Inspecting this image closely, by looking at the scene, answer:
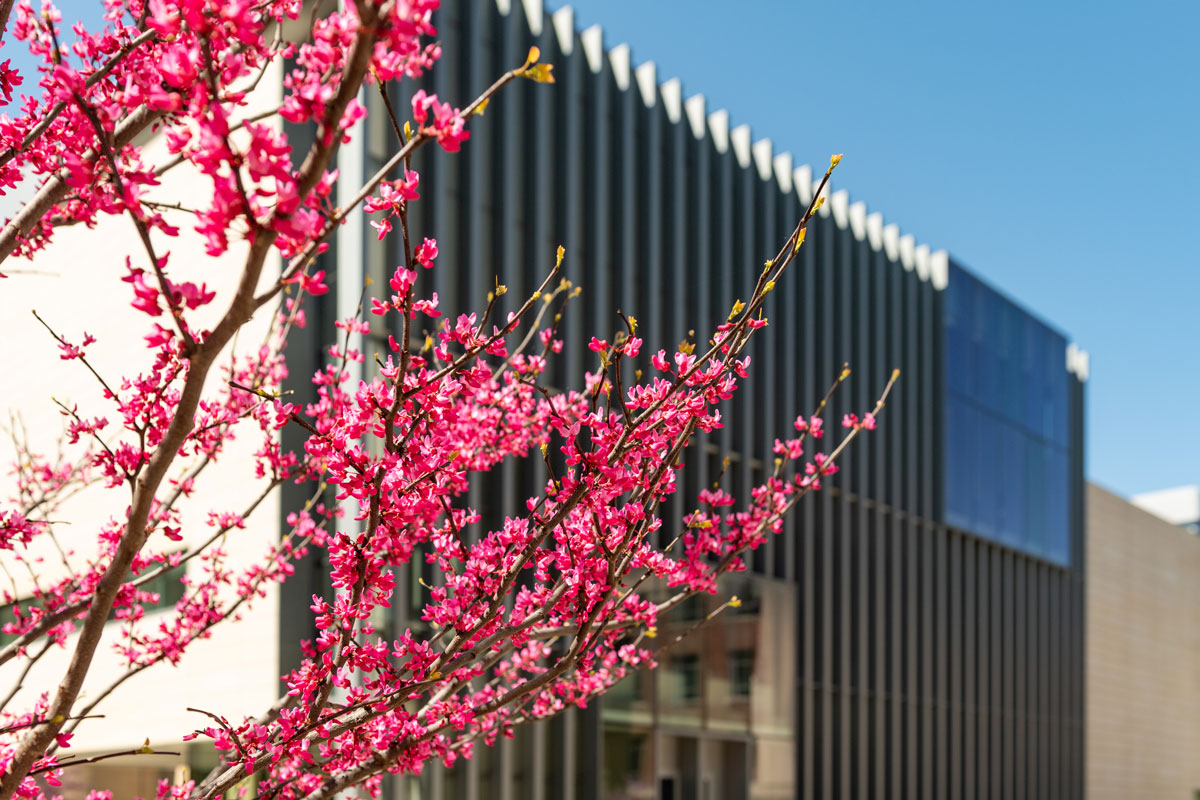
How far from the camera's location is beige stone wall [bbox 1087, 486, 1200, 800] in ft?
77.5

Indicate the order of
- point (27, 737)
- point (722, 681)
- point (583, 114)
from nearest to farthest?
point (27, 737), point (583, 114), point (722, 681)

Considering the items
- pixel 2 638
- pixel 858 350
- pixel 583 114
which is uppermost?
pixel 583 114

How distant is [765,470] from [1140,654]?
16.5 metres

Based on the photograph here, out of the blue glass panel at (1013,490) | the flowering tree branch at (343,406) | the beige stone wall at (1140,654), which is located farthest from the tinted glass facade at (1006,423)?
the flowering tree branch at (343,406)

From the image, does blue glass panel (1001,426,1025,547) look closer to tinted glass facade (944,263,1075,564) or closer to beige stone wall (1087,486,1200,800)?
tinted glass facade (944,263,1075,564)

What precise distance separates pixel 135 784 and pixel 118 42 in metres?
7.07

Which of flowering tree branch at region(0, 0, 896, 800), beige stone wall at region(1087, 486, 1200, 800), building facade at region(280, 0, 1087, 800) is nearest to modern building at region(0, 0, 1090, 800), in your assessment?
building facade at region(280, 0, 1087, 800)

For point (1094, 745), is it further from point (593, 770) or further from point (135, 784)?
point (135, 784)

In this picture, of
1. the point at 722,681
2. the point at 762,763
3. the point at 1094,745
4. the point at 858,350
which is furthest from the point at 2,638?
the point at 1094,745

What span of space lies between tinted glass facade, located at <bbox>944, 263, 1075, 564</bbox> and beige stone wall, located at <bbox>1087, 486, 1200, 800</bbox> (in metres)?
3.05

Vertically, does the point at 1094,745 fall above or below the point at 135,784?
below

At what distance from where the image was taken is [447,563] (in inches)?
122

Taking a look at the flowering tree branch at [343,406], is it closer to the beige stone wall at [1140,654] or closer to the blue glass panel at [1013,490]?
the blue glass panel at [1013,490]

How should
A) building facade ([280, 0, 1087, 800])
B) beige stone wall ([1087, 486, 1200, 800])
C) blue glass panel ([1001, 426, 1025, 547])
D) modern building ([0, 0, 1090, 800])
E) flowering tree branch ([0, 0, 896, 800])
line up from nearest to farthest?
flowering tree branch ([0, 0, 896, 800]), modern building ([0, 0, 1090, 800]), building facade ([280, 0, 1087, 800]), blue glass panel ([1001, 426, 1025, 547]), beige stone wall ([1087, 486, 1200, 800])
